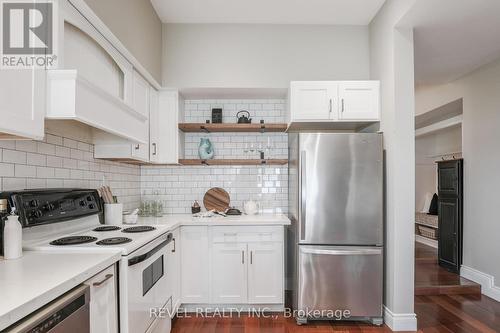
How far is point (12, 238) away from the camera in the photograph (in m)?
1.40

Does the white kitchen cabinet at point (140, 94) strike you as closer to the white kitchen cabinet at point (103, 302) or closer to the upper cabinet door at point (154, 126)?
the upper cabinet door at point (154, 126)

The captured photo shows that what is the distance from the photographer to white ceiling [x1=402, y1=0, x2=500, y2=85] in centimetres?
228

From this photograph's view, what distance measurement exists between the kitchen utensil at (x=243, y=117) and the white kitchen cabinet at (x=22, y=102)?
214cm

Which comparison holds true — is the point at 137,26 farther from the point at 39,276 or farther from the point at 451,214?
the point at 451,214

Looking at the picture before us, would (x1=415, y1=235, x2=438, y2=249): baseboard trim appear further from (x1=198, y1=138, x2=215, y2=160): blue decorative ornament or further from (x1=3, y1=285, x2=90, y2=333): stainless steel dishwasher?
(x1=3, y1=285, x2=90, y2=333): stainless steel dishwasher

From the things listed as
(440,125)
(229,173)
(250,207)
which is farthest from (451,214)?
(229,173)

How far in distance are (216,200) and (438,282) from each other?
2.80 metres

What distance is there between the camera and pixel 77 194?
6.75ft

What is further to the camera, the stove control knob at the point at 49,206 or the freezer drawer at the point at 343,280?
the freezer drawer at the point at 343,280

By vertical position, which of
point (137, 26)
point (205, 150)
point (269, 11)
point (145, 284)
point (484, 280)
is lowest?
point (484, 280)

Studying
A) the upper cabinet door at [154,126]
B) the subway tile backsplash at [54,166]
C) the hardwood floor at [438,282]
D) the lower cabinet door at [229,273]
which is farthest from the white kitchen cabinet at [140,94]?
the hardwood floor at [438,282]

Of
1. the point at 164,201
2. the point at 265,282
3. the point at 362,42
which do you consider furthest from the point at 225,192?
the point at 362,42

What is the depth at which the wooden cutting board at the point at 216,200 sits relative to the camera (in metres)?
3.44

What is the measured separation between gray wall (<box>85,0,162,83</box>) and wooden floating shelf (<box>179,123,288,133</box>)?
584 mm
